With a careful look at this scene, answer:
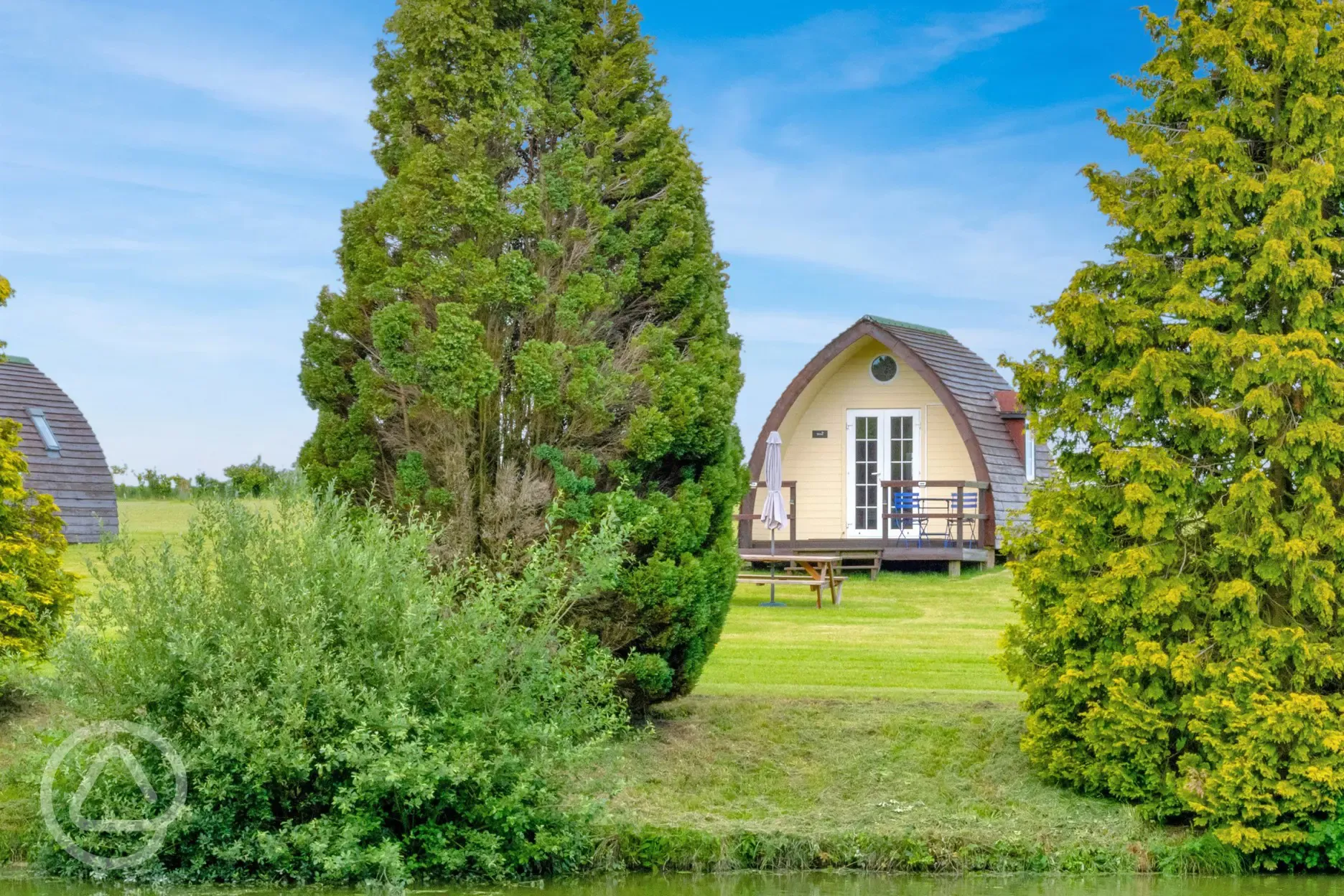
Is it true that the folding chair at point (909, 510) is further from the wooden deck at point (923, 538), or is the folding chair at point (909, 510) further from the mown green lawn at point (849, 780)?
the mown green lawn at point (849, 780)

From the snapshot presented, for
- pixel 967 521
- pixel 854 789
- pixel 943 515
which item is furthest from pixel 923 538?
pixel 854 789

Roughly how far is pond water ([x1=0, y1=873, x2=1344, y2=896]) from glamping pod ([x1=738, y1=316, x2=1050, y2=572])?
51.1 ft

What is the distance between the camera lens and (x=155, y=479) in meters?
33.4

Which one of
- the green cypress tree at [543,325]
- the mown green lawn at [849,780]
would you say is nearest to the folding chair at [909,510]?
the mown green lawn at [849,780]

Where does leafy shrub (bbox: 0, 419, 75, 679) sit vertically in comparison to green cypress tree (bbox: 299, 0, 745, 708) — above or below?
below

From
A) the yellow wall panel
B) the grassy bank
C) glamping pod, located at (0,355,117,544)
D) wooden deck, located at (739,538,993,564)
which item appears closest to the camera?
the grassy bank

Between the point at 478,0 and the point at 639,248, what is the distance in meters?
2.26

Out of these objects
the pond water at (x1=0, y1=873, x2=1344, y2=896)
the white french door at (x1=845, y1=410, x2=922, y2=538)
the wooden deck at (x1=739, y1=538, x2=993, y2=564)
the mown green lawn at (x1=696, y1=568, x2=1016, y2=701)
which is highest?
the white french door at (x1=845, y1=410, x2=922, y2=538)

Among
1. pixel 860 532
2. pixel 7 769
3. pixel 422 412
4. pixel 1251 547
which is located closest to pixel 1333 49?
pixel 1251 547

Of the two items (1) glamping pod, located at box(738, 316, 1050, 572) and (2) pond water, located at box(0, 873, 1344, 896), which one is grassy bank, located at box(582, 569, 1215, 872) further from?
(1) glamping pod, located at box(738, 316, 1050, 572)

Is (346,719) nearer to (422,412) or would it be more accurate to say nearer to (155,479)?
(422,412)

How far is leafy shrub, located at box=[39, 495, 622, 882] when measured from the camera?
302 inches

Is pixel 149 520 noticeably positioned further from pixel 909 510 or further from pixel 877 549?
pixel 909 510

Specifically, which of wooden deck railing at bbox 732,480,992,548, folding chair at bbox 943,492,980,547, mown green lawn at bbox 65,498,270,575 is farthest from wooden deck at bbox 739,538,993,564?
mown green lawn at bbox 65,498,270,575
